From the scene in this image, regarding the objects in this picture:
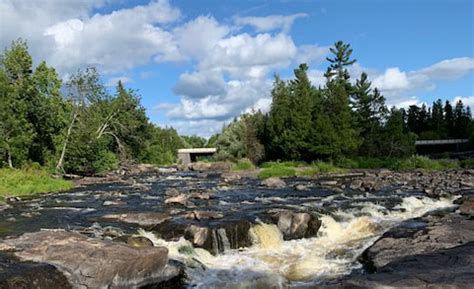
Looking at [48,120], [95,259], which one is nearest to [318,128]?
[48,120]

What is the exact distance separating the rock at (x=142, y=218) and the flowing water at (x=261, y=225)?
0.66m

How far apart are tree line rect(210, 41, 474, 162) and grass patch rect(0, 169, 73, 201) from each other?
33765 millimetres

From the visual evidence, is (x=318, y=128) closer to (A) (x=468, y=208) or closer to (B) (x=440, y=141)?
(A) (x=468, y=208)

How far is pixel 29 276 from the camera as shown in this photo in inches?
477

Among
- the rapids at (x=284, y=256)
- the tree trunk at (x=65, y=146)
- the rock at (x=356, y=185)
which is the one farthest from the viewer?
the tree trunk at (x=65, y=146)

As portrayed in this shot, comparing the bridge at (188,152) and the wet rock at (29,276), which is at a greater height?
the bridge at (188,152)

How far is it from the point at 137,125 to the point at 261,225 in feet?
165

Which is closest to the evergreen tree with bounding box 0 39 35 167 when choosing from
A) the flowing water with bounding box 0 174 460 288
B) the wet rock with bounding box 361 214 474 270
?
the flowing water with bounding box 0 174 460 288

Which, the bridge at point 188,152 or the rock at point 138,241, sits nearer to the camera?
the rock at point 138,241

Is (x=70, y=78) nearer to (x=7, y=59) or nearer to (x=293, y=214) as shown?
(x=7, y=59)

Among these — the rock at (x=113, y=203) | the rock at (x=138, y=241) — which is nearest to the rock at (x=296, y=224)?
the rock at (x=138, y=241)

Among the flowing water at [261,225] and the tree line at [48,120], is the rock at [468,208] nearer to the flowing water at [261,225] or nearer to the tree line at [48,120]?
the flowing water at [261,225]

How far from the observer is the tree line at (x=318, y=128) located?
6397 cm

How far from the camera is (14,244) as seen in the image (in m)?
14.7
